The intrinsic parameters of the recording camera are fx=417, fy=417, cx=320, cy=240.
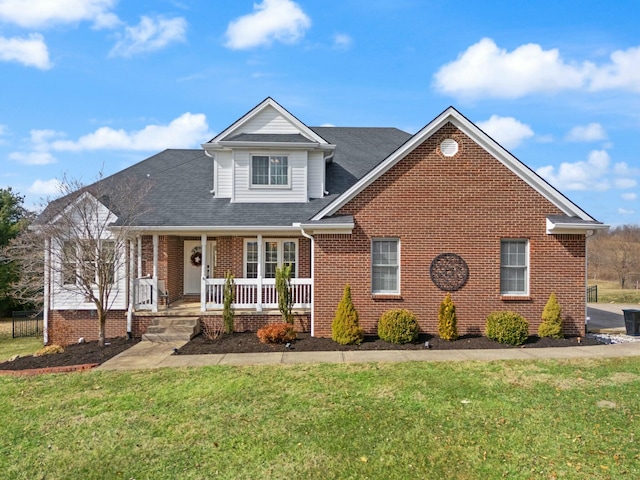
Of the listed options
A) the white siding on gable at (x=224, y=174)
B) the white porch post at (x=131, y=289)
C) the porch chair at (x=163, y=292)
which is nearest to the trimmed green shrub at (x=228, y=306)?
the white porch post at (x=131, y=289)

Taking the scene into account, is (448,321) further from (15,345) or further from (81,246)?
(15,345)

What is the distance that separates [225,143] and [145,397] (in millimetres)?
9659

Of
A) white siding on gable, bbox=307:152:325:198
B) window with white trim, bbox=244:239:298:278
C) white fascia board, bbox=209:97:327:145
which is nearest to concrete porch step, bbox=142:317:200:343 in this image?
window with white trim, bbox=244:239:298:278

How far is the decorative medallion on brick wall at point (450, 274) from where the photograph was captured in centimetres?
1181

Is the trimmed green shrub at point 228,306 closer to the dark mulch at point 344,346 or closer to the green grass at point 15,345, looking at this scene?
the dark mulch at point 344,346

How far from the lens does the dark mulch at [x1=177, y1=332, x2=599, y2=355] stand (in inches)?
421

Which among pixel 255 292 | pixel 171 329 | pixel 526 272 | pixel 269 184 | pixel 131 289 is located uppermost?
pixel 269 184

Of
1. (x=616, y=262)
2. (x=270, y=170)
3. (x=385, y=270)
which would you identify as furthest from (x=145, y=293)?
(x=616, y=262)

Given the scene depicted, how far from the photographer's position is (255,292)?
45.2ft

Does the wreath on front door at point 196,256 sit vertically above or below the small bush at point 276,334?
above

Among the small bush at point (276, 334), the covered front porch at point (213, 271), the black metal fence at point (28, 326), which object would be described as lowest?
the black metal fence at point (28, 326)

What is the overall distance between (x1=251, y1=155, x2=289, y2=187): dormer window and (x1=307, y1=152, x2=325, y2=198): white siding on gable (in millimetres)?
894

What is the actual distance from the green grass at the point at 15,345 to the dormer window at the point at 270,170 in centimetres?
907

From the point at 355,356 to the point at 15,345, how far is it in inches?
513
